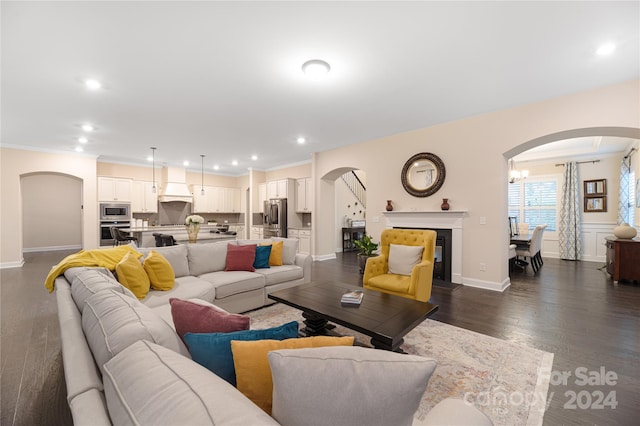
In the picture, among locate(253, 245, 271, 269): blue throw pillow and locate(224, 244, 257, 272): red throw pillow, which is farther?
locate(253, 245, 271, 269): blue throw pillow

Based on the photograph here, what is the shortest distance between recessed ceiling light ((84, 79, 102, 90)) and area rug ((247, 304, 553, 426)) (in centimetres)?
347

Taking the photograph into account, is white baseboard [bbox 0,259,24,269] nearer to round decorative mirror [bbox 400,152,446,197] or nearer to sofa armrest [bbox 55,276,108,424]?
sofa armrest [bbox 55,276,108,424]

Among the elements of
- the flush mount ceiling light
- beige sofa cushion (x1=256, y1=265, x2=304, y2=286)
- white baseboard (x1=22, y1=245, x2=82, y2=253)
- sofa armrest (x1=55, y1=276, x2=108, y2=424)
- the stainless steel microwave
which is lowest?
white baseboard (x1=22, y1=245, x2=82, y2=253)

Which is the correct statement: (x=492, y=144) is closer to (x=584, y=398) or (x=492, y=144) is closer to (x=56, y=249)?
(x=584, y=398)

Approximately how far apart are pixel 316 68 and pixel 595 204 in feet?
25.7

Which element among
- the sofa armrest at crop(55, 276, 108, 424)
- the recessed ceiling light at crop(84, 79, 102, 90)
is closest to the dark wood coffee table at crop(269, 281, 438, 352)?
the sofa armrest at crop(55, 276, 108, 424)

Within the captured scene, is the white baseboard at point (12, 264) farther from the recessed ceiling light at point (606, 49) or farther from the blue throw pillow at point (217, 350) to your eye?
the recessed ceiling light at point (606, 49)

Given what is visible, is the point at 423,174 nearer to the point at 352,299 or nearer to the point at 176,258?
the point at 352,299

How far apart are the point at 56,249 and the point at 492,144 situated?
41.2ft

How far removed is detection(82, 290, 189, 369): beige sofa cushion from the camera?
3.15 feet

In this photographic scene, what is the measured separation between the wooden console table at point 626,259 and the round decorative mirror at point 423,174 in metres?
3.05

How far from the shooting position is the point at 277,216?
26.3 ft

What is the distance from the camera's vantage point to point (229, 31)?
7.87 feet

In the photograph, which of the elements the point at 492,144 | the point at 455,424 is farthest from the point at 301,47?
the point at 492,144
